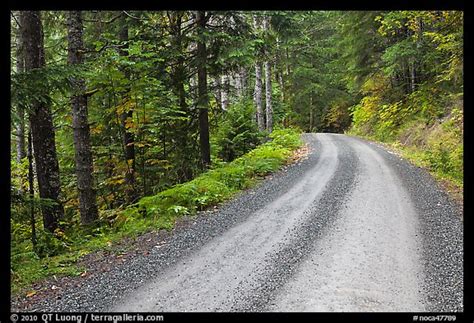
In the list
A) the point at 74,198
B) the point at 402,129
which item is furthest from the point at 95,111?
the point at 402,129

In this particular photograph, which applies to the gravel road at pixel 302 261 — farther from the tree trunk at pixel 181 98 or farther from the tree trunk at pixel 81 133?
the tree trunk at pixel 181 98

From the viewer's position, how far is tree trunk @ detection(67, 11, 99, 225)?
8008mm

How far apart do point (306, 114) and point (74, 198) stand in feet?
87.6

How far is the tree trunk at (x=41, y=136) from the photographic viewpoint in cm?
749

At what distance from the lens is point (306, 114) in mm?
35562

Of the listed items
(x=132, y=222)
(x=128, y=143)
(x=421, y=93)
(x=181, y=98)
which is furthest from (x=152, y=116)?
(x=421, y=93)

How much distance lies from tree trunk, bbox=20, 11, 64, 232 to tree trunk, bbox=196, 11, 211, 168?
4.70 metres

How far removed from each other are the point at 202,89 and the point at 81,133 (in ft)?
15.5

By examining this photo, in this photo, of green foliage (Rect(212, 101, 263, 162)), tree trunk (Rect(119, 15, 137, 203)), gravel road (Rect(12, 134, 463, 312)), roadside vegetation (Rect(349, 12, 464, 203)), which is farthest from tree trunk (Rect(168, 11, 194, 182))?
roadside vegetation (Rect(349, 12, 464, 203))

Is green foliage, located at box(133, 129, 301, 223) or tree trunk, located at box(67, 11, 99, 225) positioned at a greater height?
tree trunk, located at box(67, 11, 99, 225)

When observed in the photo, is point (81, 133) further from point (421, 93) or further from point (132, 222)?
point (421, 93)

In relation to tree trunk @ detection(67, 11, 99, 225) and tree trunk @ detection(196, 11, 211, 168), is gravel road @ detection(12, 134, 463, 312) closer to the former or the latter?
tree trunk @ detection(67, 11, 99, 225)

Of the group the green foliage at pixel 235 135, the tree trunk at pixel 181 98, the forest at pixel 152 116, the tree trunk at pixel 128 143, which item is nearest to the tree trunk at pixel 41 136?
the forest at pixel 152 116

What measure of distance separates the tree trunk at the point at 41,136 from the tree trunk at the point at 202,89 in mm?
4699
